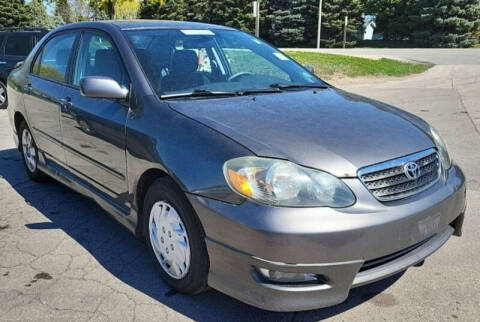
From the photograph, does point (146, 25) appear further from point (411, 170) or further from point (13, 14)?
point (13, 14)

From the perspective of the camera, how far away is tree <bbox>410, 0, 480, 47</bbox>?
34.8 m

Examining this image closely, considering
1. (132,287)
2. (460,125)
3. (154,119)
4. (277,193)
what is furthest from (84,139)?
(460,125)

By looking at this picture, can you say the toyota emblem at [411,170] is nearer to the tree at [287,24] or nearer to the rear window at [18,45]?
the rear window at [18,45]

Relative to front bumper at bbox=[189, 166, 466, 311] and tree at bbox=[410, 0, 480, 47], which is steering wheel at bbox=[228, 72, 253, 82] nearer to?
front bumper at bbox=[189, 166, 466, 311]

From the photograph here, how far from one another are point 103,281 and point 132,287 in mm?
225

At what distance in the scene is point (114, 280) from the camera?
326 centimetres

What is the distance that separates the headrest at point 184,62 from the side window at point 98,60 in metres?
0.37

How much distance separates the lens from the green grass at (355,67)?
55.9 ft

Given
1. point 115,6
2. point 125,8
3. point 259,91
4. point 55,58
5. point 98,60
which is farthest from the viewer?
point 125,8

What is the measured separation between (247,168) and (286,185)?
0.22m

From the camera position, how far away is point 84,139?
3781 millimetres

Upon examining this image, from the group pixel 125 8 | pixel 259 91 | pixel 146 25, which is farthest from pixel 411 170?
pixel 125 8

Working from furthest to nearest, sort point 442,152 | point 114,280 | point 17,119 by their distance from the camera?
point 17,119 → point 114,280 → point 442,152

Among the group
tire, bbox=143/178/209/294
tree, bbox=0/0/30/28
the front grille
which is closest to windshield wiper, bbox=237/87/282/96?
tire, bbox=143/178/209/294
